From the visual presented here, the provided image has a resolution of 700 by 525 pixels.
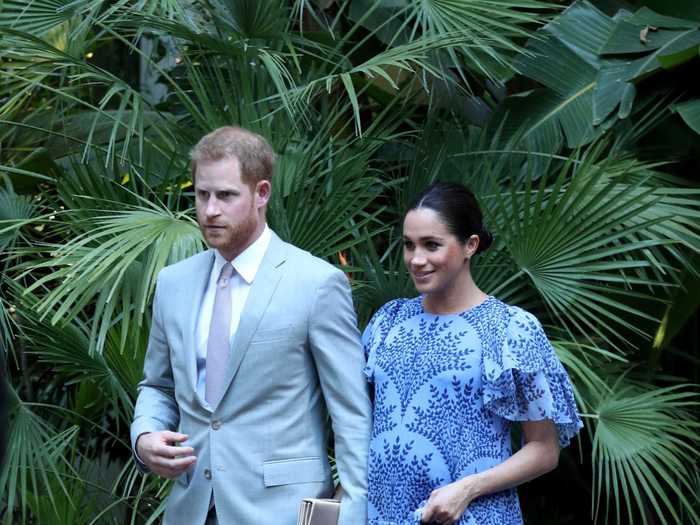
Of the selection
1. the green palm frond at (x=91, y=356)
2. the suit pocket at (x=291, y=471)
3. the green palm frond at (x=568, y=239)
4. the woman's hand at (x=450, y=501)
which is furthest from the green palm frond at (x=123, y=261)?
the woman's hand at (x=450, y=501)

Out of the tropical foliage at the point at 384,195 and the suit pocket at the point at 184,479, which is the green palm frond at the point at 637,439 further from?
the suit pocket at the point at 184,479

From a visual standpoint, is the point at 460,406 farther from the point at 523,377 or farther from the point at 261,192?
the point at 261,192

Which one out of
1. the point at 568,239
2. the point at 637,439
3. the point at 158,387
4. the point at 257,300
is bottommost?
the point at 637,439

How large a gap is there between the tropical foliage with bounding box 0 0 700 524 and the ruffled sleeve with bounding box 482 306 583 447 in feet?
3.98

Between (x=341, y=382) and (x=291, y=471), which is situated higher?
(x=341, y=382)

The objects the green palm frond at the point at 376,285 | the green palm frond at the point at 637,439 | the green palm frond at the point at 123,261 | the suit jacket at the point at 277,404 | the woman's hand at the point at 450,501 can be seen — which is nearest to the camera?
the woman's hand at the point at 450,501

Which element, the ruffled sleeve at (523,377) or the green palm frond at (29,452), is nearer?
the ruffled sleeve at (523,377)

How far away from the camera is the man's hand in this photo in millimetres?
2271

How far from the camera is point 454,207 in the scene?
2453 millimetres

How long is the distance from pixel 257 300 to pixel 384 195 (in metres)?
2.03

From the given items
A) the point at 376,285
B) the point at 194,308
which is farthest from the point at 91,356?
the point at 194,308

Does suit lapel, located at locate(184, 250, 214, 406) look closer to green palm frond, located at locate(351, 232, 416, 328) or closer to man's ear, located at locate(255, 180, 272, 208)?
man's ear, located at locate(255, 180, 272, 208)

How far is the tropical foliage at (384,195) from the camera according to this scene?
12.0ft

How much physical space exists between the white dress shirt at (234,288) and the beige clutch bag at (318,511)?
1.13 ft
